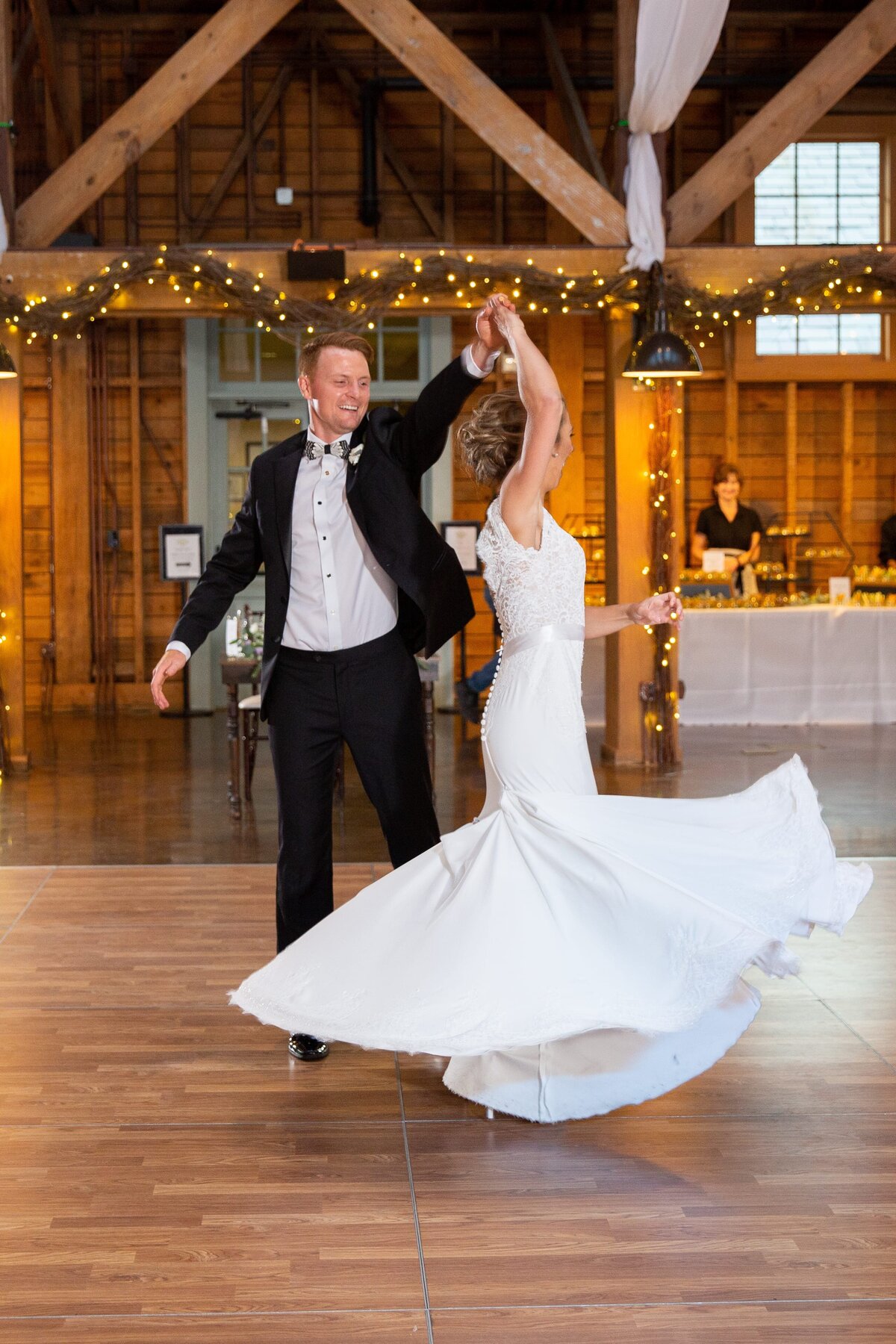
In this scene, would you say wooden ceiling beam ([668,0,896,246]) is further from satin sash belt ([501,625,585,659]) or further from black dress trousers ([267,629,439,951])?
satin sash belt ([501,625,585,659])

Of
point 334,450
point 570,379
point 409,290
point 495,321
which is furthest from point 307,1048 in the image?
point 570,379

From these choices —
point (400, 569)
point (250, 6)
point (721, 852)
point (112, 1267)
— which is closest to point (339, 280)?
point (250, 6)

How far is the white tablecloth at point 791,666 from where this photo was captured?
9500 millimetres

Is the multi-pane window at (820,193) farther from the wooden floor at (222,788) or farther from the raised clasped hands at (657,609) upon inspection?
the raised clasped hands at (657,609)

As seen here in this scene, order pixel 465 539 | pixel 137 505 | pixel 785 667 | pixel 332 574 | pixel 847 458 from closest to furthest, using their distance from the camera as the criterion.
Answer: pixel 332 574
pixel 785 667
pixel 465 539
pixel 137 505
pixel 847 458

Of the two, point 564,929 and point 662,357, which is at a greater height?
point 662,357

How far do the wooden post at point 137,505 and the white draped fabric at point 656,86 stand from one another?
15.8 ft

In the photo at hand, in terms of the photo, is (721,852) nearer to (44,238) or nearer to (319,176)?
(44,238)

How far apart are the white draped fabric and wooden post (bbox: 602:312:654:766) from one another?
0.50m

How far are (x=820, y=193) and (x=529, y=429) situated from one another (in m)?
9.75

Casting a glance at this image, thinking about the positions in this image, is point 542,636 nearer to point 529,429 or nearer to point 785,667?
point 529,429

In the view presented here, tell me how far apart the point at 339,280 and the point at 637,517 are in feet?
6.81

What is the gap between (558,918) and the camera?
275 centimetres

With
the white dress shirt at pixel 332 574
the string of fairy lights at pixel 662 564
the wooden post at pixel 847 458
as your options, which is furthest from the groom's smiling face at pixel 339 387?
the wooden post at pixel 847 458
